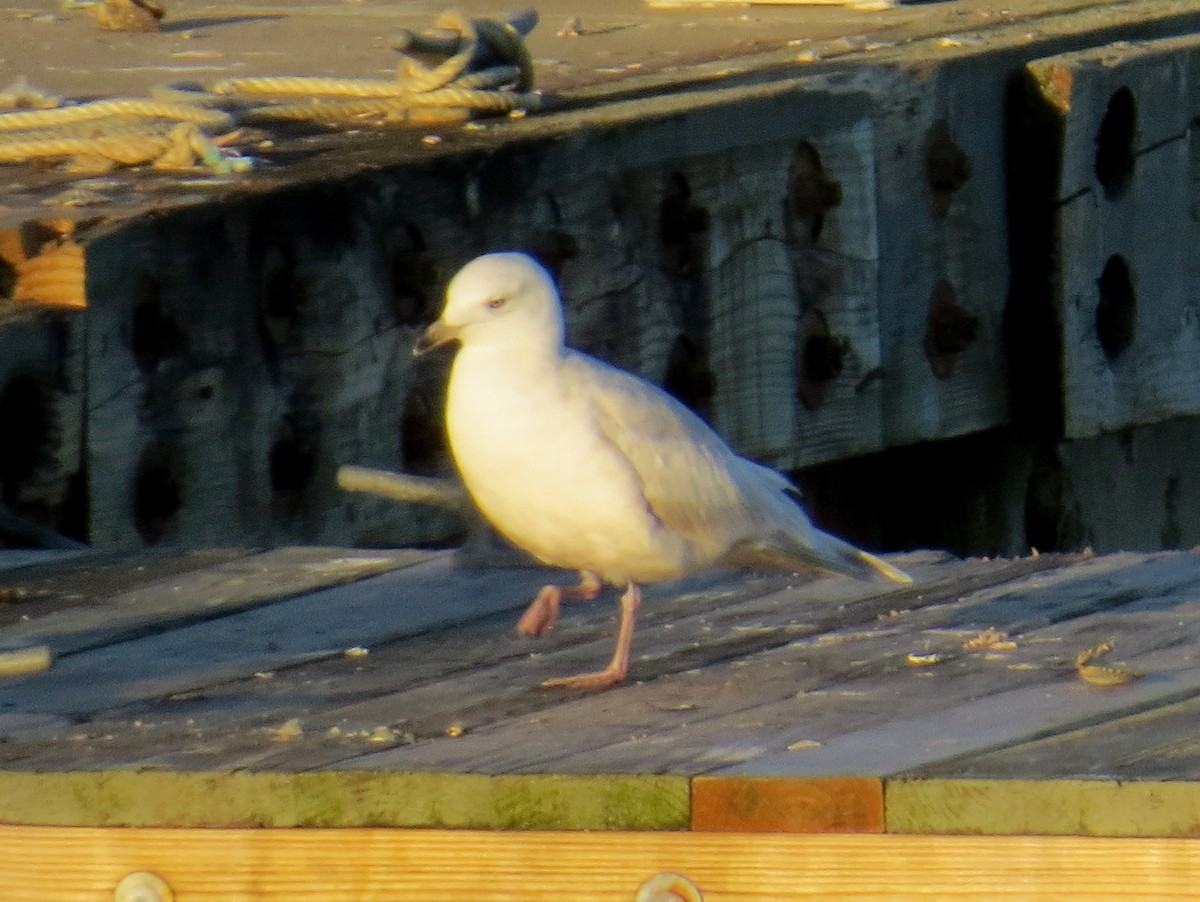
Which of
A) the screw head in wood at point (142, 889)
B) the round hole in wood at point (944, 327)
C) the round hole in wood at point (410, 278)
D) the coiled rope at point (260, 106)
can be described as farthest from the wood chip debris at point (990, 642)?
the round hole in wood at point (944, 327)

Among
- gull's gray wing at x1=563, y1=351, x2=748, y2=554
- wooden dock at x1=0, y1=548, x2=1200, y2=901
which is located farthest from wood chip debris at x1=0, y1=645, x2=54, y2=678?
gull's gray wing at x1=563, y1=351, x2=748, y2=554

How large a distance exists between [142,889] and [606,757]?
58 cm

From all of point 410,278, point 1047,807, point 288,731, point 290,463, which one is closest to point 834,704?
point 1047,807

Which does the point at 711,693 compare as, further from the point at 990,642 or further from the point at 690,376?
the point at 690,376

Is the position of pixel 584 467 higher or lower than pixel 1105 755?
higher

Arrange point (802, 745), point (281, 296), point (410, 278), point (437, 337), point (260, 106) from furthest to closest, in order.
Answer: point (260, 106)
point (410, 278)
point (281, 296)
point (437, 337)
point (802, 745)

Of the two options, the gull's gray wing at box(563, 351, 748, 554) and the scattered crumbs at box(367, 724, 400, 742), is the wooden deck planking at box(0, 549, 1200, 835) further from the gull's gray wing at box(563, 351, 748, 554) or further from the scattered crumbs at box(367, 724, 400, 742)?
the gull's gray wing at box(563, 351, 748, 554)

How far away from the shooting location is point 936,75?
22.9ft

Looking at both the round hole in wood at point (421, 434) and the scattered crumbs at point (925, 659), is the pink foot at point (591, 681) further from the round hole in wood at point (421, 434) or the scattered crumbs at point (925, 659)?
the round hole in wood at point (421, 434)

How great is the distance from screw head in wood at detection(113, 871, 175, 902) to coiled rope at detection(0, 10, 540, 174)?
8.99 feet

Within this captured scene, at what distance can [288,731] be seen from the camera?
11.1 feet

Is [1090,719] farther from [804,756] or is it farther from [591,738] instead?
[591,738]

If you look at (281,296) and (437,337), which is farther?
(281,296)

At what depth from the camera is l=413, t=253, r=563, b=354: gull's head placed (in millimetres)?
3982
